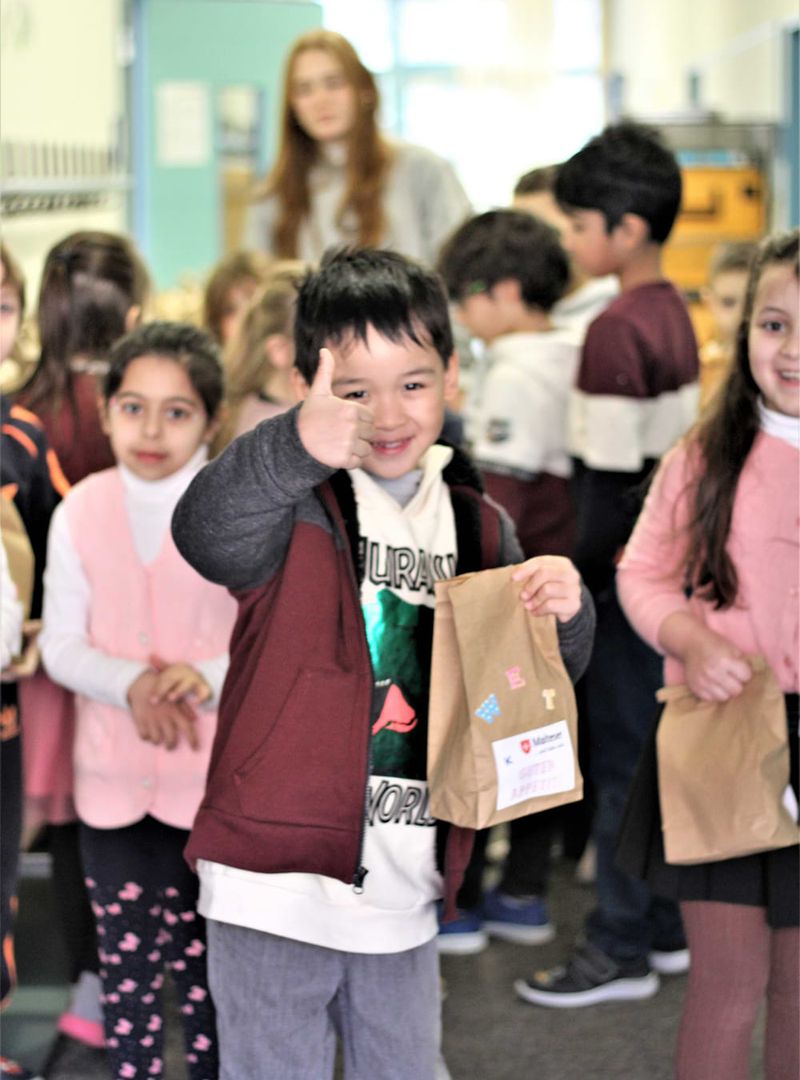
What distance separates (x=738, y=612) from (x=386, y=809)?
1.91 ft

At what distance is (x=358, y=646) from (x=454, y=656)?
111 mm

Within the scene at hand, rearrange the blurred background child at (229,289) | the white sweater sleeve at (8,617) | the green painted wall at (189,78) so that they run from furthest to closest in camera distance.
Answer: the green painted wall at (189,78)
the blurred background child at (229,289)
the white sweater sleeve at (8,617)

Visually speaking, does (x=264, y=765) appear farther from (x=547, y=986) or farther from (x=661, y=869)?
(x=547, y=986)

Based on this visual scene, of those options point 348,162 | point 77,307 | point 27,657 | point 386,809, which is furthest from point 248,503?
point 348,162

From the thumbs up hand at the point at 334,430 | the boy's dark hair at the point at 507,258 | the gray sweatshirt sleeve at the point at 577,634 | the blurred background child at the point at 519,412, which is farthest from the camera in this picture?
the boy's dark hair at the point at 507,258

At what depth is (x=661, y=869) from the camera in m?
1.95

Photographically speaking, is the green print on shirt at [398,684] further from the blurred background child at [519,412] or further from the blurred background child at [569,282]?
the blurred background child at [569,282]

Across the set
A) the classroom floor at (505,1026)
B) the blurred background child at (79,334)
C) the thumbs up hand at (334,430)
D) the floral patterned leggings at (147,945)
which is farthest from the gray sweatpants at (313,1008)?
the blurred background child at (79,334)

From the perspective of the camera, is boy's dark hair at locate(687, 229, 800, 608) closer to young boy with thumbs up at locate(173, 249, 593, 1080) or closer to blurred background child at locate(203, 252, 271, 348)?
young boy with thumbs up at locate(173, 249, 593, 1080)

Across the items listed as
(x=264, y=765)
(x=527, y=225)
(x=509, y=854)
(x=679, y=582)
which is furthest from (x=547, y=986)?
(x=527, y=225)

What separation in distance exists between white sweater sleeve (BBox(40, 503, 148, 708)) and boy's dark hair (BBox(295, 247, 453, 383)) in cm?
59

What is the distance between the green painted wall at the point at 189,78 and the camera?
7.17 m

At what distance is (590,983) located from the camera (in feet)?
9.06

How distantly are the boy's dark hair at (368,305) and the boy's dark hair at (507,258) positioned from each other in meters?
1.29
